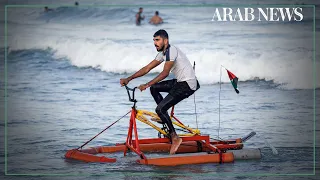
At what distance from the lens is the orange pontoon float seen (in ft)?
38.3

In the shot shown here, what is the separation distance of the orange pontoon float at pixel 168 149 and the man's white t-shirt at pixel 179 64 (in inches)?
25.5

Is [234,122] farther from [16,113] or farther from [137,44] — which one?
[137,44]

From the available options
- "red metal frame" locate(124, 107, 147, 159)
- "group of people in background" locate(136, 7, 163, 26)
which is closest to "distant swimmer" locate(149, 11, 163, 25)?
"group of people in background" locate(136, 7, 163, 26)

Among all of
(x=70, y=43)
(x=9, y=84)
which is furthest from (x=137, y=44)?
(x=9, y=84)

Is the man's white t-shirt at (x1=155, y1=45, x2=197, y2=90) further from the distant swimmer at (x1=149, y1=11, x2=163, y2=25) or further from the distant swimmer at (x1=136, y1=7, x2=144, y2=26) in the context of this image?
the distant swimmer at (x1=149, y1=11, x2=163, y2=25)

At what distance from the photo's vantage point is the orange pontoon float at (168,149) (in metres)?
11.7

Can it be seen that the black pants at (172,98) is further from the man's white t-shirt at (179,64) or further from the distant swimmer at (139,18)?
the distant swimmer at (139,18)

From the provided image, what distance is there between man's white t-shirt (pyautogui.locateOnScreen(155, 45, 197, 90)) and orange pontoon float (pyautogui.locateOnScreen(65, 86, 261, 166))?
647mm

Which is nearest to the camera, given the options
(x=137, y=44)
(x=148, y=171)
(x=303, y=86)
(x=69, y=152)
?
(x=148, y=171)

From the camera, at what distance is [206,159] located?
1172cm

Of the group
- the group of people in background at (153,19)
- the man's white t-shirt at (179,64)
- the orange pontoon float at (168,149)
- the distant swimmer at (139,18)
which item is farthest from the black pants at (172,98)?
the group of people in background at (153,19)

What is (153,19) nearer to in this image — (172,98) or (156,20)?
(156,20)

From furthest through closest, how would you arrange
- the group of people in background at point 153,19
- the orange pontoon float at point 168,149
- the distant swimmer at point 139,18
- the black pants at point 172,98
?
the group of people in background at point 153,19
the distant swimmer at point 139,18
the black pants at point 172,98
the orange pontoon float at point 168,149

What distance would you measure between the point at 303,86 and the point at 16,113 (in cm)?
719
